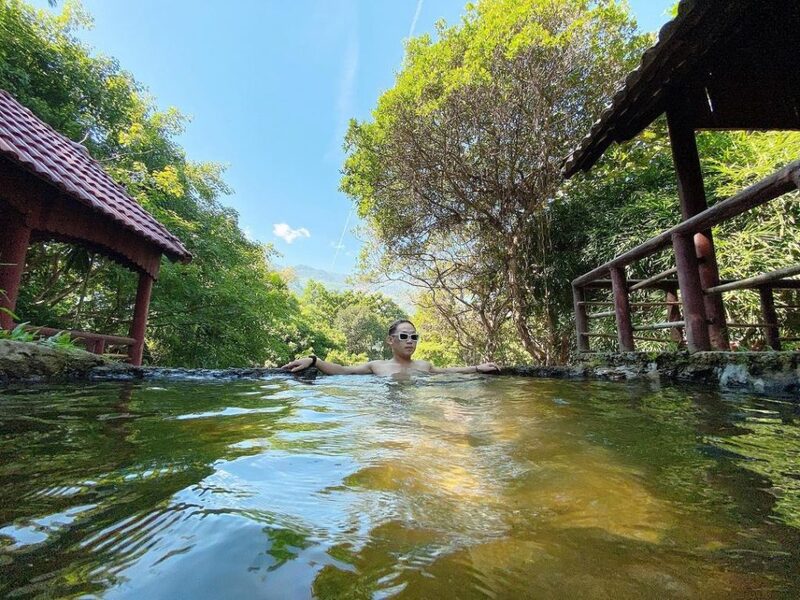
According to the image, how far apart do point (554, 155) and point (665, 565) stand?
985cm

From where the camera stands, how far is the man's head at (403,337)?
16.0 ft

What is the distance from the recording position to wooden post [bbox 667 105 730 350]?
3.30 m

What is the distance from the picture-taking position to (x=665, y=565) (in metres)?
0.73

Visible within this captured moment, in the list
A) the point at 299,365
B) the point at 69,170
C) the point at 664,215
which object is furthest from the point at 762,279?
the point at 69,170

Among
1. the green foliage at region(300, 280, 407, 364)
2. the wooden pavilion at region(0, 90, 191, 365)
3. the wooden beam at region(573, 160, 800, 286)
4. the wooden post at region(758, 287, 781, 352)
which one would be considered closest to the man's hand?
the wooden pavilion at region(0, 90, 191, 365)

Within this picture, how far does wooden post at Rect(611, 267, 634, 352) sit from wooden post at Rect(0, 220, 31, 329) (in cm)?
612

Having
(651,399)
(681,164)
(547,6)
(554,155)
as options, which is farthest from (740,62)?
(547,6)

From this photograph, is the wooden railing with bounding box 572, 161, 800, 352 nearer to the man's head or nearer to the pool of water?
the pool of water

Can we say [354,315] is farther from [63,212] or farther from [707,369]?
[707,369]

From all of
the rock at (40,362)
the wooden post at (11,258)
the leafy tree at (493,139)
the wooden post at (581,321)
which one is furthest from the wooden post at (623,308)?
the wooden post at (11,258)

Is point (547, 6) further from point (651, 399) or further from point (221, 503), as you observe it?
point (221, 503)

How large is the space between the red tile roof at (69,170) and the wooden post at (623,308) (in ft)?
18.6

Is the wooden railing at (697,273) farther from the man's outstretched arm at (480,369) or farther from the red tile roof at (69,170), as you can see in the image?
the red tile roof at (69,170)

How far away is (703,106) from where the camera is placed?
3.87 metres
